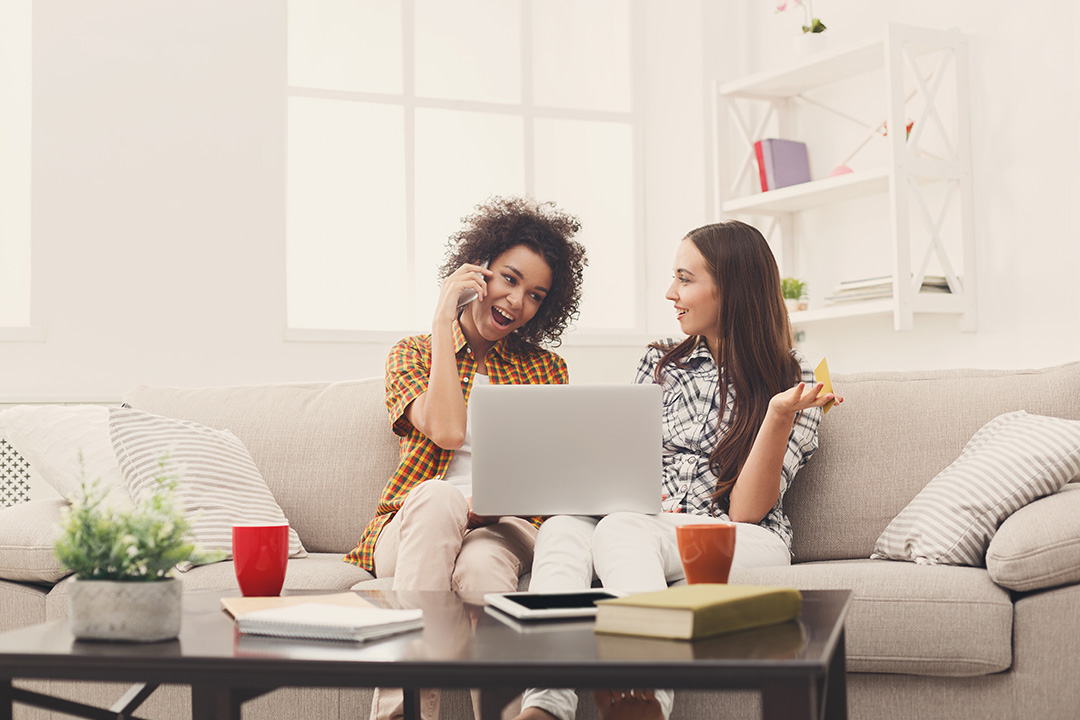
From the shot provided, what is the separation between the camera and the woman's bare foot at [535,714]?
4.14ft

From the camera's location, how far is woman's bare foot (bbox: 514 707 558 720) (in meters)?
1.26

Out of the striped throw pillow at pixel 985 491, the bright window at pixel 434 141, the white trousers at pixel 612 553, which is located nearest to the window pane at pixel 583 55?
the bright window at pixel 434 141

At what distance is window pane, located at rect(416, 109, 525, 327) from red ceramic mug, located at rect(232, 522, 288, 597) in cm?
282

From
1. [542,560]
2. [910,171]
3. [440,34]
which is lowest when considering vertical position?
[542,560]

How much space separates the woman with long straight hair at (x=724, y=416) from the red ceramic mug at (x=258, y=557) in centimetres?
42

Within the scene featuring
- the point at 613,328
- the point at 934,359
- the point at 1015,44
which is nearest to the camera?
the point at 1015,44

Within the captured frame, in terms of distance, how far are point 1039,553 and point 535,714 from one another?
2.91ft

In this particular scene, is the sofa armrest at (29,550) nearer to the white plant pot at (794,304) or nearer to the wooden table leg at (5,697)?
the wooden table leg at (5,697)

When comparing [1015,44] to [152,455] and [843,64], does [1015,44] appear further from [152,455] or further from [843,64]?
[152,455]

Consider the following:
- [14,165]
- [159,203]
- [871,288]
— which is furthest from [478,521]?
[14,165]

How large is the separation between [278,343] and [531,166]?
50.7 inches

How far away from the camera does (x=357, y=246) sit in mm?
4094

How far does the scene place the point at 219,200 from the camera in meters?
3.67

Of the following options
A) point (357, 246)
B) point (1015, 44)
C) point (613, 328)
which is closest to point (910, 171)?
point (1015, 44)
